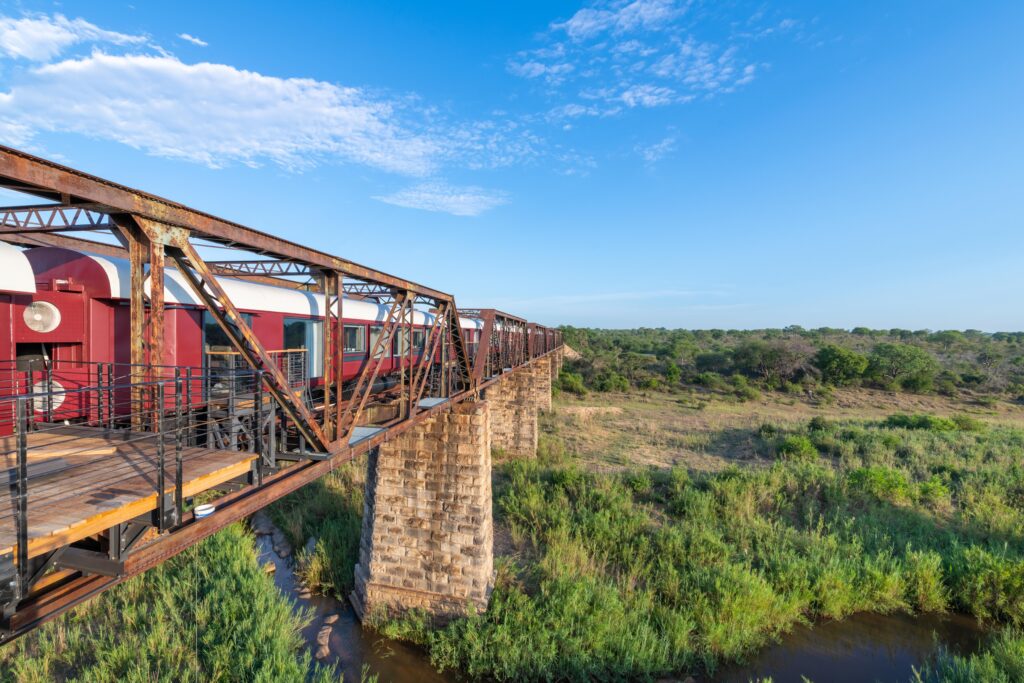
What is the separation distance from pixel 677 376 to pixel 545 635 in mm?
37974

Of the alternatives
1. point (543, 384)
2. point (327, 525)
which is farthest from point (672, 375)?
point (327, 525)

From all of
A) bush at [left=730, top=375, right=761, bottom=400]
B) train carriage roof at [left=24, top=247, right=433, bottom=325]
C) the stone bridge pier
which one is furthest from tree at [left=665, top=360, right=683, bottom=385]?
the stone bridge pier

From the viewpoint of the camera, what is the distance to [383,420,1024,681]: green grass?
8.67 m

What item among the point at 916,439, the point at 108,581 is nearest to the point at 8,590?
the point at 108,581

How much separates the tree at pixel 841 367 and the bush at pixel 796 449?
83.3 feet

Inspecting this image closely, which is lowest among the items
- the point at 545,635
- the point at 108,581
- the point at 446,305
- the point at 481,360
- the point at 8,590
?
the point at 545,635

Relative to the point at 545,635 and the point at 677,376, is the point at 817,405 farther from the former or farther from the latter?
the point at 545,635

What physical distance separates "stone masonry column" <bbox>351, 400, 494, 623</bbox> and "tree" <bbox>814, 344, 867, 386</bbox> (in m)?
43.0

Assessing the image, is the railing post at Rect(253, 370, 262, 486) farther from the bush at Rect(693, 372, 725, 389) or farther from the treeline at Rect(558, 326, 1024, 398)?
the bush at Rect(693, 372, 725, 389)

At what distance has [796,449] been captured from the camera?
19.9m

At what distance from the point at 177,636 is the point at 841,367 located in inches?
1931

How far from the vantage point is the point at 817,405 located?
3541 centimetres

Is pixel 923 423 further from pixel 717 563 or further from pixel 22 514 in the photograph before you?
pixel 22 514

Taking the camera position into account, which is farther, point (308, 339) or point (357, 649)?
point (308, 339)
